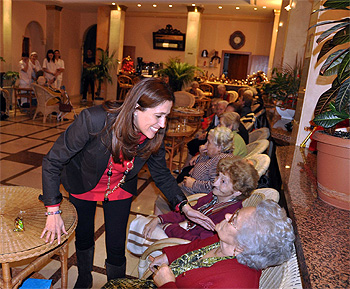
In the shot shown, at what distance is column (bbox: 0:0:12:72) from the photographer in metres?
8.59

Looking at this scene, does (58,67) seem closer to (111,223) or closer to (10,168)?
(10,168)

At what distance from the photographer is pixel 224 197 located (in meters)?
2.08

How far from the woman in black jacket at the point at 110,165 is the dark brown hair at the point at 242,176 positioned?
1.17 feet

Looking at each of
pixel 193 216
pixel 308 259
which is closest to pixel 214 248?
pixel 193 216

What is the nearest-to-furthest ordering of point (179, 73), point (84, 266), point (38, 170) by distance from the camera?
1. point (84, 266)
2. point (38, 170)
3. point (179, 73)

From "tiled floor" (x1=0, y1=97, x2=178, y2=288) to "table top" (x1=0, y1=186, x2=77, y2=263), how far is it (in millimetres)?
740

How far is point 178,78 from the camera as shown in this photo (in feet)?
33.3

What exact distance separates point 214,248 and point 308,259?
1.72 feet

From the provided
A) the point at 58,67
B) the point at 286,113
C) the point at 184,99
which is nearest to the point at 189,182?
the point at 286,113

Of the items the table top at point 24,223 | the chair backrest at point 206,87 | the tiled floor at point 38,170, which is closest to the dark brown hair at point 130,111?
the table top at point 24,223

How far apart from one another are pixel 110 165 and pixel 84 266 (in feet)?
2.76

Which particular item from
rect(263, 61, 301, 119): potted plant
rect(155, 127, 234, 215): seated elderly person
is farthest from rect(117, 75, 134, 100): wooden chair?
rect(155, 127, 234, 215): seated elderly person

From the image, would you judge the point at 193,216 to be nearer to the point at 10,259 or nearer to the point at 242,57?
the point at 10,259

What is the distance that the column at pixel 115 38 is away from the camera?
37.5 ft
